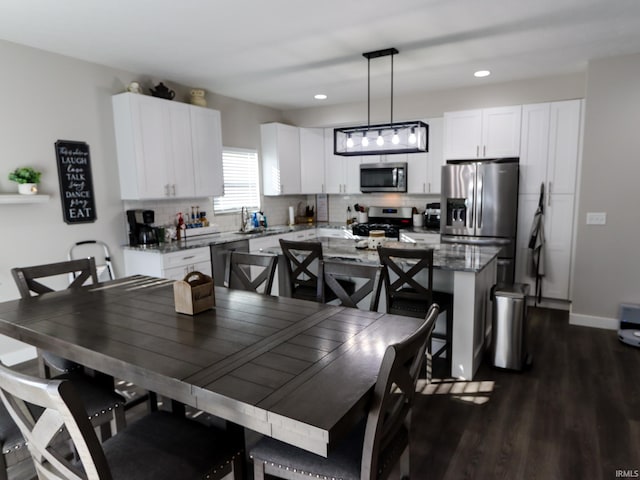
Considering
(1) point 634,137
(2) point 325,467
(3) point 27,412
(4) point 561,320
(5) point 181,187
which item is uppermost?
(1) point 634,137

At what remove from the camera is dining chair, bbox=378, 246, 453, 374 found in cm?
273

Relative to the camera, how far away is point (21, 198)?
3.19 m

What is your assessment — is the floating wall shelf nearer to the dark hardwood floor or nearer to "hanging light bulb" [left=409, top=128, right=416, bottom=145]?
"hanging light bulb" [left=409, top=128, right=416, bottom=145]

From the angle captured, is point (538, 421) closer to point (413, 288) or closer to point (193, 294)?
point (413, 288)

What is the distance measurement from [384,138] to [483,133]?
2131 mm

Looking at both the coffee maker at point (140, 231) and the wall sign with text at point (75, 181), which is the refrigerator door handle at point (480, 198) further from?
the wall sign with text at point (75, 181)

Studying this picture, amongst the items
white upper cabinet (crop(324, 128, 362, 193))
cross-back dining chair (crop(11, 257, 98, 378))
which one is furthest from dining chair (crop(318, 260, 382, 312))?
white upper cabinet (crop(324, 128, 362, 193))

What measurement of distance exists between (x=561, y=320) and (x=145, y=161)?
470 centimetres

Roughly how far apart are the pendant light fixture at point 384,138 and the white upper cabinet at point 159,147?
1.81m

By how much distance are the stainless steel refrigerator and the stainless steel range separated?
2.89 ft

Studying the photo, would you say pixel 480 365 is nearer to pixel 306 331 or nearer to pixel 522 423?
pixel 522 423

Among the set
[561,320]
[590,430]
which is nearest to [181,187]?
[590,430]

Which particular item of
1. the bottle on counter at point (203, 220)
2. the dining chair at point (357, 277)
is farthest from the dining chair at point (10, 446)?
the bottle on counter at point (203, 220)

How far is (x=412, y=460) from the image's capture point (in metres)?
2.16
